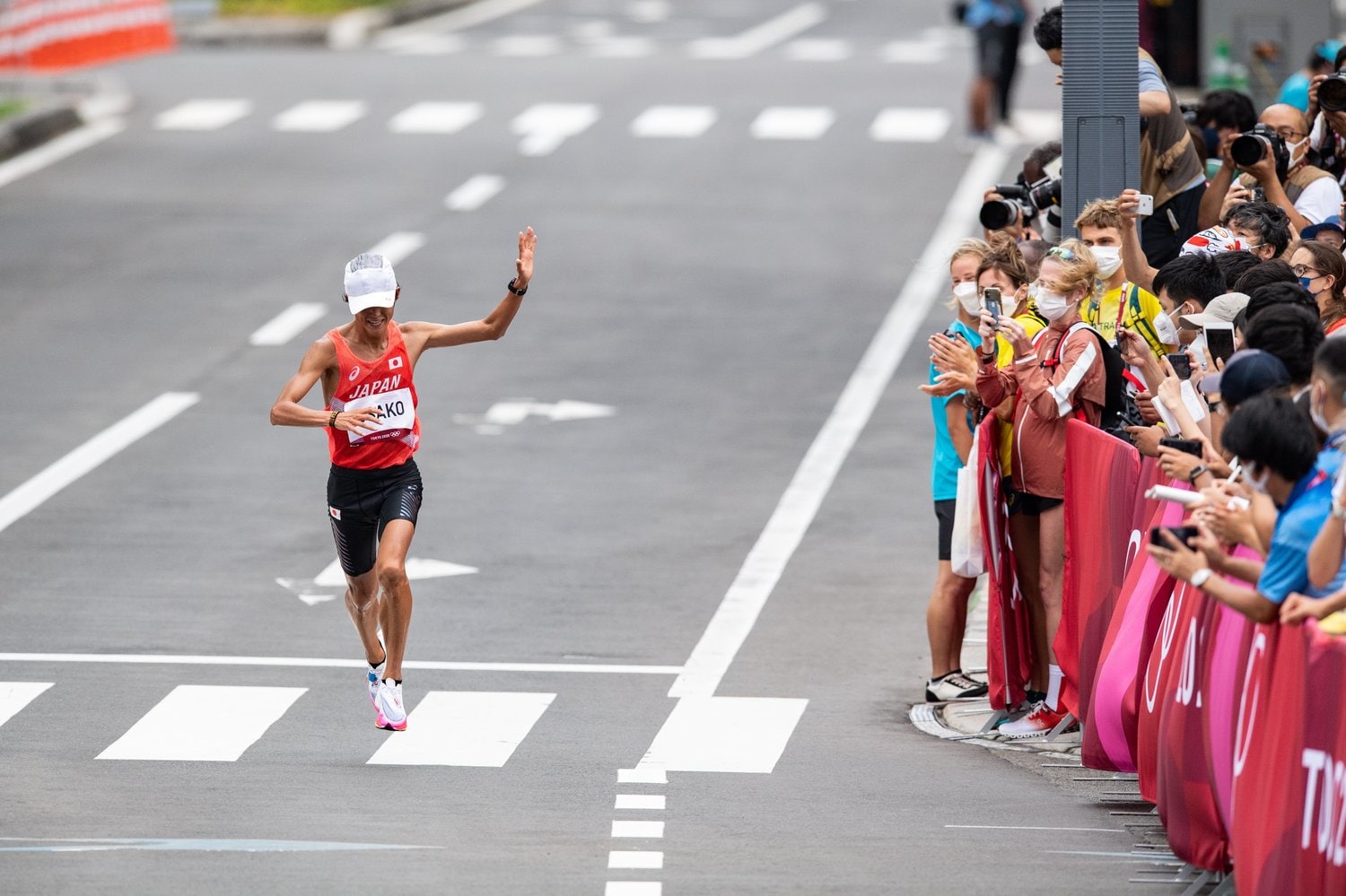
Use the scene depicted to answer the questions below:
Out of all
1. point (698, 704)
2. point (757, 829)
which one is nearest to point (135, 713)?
→ point (698, 704)

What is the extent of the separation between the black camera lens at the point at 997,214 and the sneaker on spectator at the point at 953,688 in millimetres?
2523

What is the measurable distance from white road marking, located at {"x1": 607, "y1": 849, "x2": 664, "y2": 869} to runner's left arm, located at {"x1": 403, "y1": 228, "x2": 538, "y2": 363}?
3.52 m

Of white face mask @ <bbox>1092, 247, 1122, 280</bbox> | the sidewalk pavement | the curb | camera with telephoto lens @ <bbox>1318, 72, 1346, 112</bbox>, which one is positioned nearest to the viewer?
white face mask @ <bbox>1092, 247, 1122, 280</bbox>

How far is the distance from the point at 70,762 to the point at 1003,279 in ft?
17.0

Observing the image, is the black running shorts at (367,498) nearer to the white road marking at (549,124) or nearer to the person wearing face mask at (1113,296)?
the person wearing face mask at (1113,296)

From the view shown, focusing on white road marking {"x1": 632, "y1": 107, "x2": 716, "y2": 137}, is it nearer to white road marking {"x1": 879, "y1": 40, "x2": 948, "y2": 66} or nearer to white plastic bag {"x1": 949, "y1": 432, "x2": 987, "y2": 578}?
white road marking {"x1": 879, "y1": 40, "x2": 948, "y2": 66}

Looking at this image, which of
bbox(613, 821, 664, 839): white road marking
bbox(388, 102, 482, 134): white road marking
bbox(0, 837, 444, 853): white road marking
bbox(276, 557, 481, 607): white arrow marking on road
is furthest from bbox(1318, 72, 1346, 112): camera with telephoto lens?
bbox(388, 102, 482, 134): white road marking

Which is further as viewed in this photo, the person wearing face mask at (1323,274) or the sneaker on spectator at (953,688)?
the sneaker on spectator at (953,688)

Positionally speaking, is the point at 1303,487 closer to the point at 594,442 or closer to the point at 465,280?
the point at 594,442

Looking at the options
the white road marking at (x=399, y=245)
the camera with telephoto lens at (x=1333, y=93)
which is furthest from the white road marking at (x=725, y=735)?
the white road marking at (x=399, y=245)

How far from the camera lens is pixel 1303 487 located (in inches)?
339

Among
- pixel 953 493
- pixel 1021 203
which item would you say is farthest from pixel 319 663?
pixel 1021 203

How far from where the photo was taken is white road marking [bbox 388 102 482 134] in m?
34.6

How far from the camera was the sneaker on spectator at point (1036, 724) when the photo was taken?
12.9 metres
